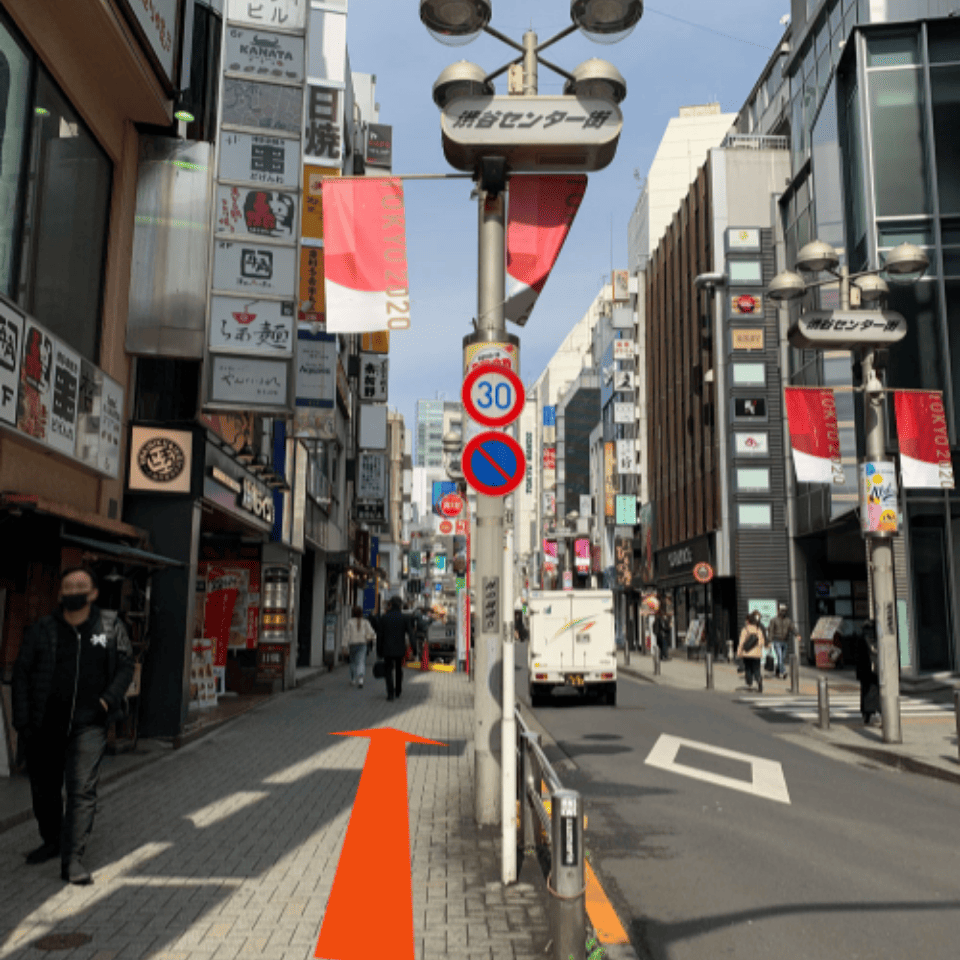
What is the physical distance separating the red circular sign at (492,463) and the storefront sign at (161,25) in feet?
25.1

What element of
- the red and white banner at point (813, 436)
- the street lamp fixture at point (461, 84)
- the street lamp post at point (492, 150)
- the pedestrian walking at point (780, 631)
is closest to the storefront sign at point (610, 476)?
the pedestrian walking at point (780, 631)

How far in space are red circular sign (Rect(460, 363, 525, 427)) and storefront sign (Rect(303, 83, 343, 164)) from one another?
51.7 feet

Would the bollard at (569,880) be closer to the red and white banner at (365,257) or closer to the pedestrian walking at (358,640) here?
the red and white banner at (365,257)

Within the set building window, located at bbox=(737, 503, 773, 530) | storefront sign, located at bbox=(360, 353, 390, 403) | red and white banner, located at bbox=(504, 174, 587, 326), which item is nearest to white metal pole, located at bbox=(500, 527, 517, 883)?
red and white banner, located at bbox=(504, 174, 587, 326)

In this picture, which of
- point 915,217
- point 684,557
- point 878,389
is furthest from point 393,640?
point 684,557

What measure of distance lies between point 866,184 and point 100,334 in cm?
2099

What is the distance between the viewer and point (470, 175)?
8055 mm

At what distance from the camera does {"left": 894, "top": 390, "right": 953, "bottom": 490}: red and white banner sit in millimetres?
16188

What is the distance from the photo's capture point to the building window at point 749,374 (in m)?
40.7

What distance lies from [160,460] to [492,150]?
6.85 m

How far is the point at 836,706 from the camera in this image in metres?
19.4

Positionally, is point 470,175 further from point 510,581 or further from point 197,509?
point 197,509

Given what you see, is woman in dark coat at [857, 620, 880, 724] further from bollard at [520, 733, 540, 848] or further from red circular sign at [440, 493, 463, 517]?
red circular sign at [440, 493, 463, 517]

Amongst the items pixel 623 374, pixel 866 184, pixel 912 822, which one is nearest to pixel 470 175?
pixel 912 822
